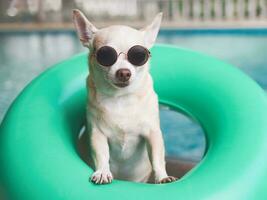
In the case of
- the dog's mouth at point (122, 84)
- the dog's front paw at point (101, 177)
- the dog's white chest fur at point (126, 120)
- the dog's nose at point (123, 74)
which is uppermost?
the dog's nose at point (123, 74)

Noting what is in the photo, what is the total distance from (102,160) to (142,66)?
236 mm

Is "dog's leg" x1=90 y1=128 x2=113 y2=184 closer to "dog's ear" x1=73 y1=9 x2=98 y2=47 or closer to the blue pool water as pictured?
"dog's ear" x1=73 y1=9 x2=98 y2=47

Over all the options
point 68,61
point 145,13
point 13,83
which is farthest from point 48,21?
point 68,61

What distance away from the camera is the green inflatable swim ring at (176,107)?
115cm

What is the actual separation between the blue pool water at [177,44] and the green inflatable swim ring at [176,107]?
2.99 ft

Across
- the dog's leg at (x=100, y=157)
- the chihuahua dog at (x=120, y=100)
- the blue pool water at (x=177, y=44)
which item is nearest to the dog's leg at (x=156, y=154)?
the chihuahua dog at (x=120, y=100)

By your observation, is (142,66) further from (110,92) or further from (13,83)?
(13,83)

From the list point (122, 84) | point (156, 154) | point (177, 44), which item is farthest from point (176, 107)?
point (177, 44)

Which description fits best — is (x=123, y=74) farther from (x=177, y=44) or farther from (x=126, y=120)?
(x=177, y=44)

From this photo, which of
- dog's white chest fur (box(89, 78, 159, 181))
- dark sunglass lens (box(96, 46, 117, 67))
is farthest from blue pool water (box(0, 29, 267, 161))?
dark sunglass lens (box(96, 46, 117, 67))

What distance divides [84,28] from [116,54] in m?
0.12

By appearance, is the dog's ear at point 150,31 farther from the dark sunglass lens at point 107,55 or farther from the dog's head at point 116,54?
the dark sunglass lens at point 107,55

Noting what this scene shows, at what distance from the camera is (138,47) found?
43.7 inches

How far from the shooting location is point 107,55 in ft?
3.60
